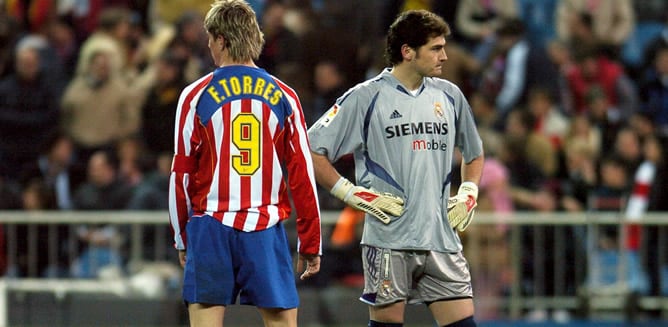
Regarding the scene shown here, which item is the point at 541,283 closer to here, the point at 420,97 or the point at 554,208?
the point at 554,208

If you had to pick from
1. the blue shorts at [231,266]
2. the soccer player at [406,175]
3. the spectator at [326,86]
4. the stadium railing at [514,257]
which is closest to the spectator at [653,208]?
the stadium railing at [514,257]

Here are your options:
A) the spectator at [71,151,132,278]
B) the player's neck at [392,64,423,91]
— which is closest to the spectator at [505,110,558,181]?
the spectator at [71,151,132,278]

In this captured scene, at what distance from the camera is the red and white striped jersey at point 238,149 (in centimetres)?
685

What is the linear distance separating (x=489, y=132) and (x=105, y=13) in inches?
178

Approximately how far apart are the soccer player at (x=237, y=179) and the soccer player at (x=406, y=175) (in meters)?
0.52

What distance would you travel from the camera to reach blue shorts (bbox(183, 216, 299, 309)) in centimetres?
692

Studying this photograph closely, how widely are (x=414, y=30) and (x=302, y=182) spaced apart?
3.43ft

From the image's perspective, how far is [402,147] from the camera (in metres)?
7.43

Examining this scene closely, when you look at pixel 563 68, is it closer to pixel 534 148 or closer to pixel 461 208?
pixel 534 148

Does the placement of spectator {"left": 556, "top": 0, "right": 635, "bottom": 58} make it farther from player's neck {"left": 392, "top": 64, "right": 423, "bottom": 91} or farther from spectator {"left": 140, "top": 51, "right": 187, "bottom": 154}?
player's neck {"left": 392, "top": 64, "right": 423, "bottom": 91}

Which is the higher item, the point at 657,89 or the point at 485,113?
the point at 657,89

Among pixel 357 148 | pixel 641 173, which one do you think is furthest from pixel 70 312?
pixel 357 148

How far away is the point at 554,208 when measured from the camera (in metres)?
13.5

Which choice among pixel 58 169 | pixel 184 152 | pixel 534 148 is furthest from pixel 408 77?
pixel 58 169
